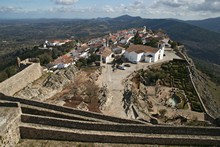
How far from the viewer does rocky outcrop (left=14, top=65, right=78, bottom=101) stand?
26.4m

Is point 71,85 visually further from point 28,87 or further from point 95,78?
point 28,87

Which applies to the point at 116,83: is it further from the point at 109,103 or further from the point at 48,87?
the point at 48,87

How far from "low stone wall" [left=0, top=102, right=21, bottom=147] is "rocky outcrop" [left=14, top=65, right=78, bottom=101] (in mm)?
9280

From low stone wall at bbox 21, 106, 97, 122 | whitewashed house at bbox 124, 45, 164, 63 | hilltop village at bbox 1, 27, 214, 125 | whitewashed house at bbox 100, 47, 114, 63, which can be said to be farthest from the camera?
whitewashed house at bbox 124, 45, 164, 63

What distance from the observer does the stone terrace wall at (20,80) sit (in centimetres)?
2358

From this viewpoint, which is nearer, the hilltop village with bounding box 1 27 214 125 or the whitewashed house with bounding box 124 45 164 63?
the hilltop village with bounding box 1 27 214 125

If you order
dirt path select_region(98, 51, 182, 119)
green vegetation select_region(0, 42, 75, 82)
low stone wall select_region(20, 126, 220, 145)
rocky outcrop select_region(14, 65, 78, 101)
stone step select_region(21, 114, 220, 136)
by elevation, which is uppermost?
stone step select_region(21, 114, 220, 136)

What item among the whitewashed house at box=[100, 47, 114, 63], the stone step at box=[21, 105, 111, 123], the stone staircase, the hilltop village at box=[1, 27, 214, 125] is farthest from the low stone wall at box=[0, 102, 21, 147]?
the whitewashed house at box=[100, 47, 114, 63]

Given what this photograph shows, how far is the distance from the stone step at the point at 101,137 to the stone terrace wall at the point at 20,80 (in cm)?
806

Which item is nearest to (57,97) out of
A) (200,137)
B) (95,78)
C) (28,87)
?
(28,87)

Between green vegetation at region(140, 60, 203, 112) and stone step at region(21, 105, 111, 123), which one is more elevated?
stone step at region(21, 105, 111, 123)

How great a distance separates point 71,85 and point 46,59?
84.4 ft

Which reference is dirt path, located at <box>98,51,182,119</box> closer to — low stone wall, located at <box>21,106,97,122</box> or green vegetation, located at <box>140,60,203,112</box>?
green vegetation, located at <box>140,60,203,112</box>

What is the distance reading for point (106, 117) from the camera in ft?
58.6
